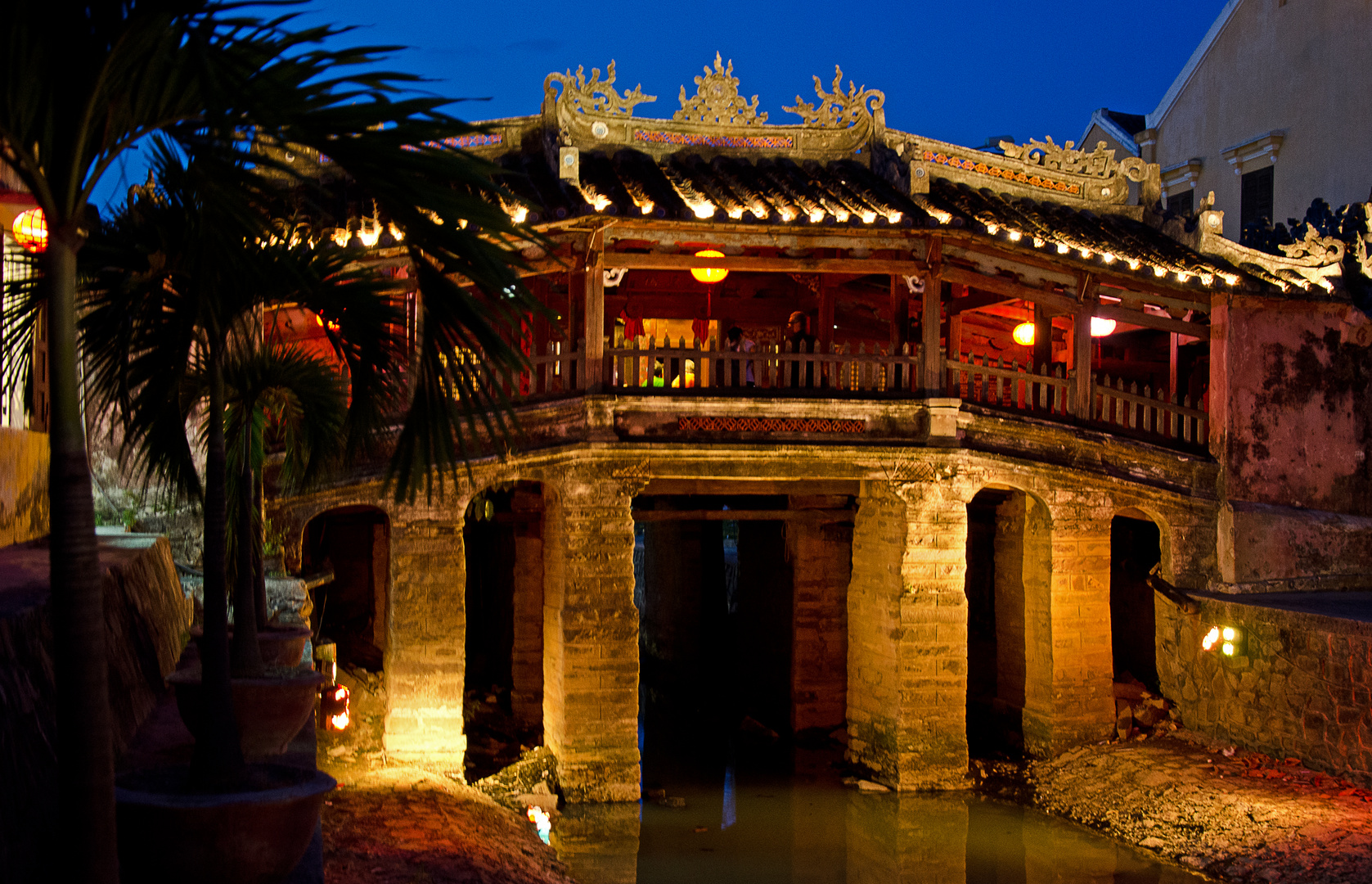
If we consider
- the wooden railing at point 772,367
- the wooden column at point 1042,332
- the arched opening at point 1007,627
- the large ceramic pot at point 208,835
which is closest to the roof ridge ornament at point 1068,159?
the wooden column at point 1042,332

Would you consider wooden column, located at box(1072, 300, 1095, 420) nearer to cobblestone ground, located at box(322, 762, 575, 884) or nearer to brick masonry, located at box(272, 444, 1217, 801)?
brick masonry, located at box(272, 444, 1217, 801)

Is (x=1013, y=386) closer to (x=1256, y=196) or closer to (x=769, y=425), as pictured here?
(x=769, y=425)

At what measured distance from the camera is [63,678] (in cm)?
319

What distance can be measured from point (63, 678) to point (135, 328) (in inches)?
79.7

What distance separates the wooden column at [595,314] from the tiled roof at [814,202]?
662mm

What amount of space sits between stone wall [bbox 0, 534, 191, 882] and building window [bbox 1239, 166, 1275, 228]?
21667mm

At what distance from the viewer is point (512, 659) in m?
17.3

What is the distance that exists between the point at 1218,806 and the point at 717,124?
417 inches

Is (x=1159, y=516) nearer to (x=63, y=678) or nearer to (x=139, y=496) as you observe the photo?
(x=139, y=496)

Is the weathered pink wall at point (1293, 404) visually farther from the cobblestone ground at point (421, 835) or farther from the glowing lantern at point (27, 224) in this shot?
the glowing lantern at point (27, 224)

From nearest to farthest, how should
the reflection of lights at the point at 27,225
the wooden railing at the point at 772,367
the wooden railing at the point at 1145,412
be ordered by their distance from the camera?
1. the reflection of lights at the point at 27,225
2. the wooden railing at the point at 772,367
3. the wooden railing at the point at 1145,412

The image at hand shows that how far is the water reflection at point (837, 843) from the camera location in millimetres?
11117

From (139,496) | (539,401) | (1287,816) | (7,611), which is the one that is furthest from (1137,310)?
(7,611)

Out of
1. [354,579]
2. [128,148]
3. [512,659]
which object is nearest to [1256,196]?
[512,659]
